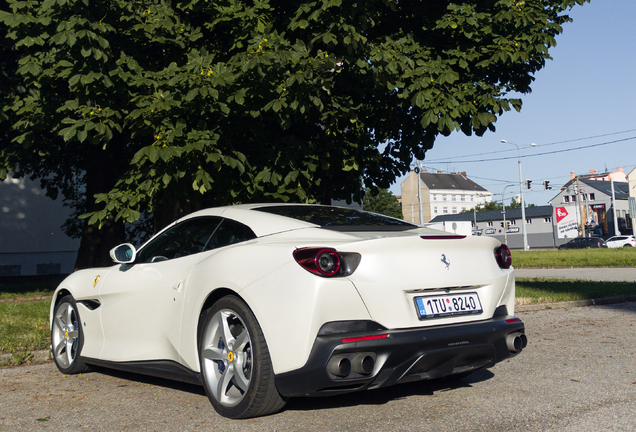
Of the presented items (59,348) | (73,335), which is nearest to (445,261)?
(73,335)

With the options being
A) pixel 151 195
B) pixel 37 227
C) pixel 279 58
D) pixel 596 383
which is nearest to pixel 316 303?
pixel 596 383

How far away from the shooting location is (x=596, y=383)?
178 inches

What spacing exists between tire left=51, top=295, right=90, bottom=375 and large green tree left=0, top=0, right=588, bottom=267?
2031 mm

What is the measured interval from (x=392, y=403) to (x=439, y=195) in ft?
416

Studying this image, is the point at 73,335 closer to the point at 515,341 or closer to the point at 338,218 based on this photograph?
the point at 338,218

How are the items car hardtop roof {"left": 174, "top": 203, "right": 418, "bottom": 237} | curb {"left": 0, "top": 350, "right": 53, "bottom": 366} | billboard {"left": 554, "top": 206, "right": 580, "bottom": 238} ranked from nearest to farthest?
car hardtop roof {"left": 174, "top": 203, "right": 418, "bottom": 237} → curb {"left": 0, "top": 350, "right": 53, "bottom": 366} → billboard {"left": 554, "top": 206, "right": 580, "bottom": 238}

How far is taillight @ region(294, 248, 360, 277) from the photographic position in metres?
3.40

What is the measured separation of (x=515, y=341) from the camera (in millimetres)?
3902

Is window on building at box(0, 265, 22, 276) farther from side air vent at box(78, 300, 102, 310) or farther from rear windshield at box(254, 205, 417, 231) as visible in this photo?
rear windshield at box(254, 205, 417, 231)

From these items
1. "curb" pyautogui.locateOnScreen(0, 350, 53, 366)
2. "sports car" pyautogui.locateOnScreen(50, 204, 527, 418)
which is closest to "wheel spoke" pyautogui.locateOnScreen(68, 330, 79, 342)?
"curb" pyautogui.locateOnScreen(0, 350, 53, 366)

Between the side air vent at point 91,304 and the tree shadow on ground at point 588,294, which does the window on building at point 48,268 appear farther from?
the side air vent at point 91,304

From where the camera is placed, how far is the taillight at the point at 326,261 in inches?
134

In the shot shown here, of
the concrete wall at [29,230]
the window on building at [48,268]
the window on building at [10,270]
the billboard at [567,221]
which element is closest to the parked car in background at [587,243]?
the billboard at [567,221]

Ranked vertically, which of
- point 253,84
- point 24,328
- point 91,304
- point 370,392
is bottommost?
point 370,392
